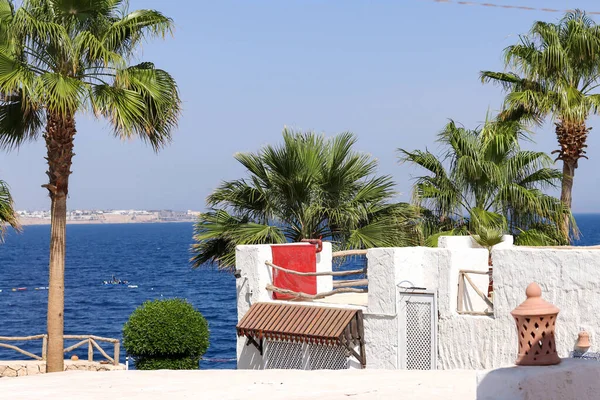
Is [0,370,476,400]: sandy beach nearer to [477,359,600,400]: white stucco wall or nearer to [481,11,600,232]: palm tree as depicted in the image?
[477,359,600,400]: white stucco wall

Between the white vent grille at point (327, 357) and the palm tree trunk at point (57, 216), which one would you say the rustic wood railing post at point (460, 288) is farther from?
the palm tree trunk at point (57, 216)

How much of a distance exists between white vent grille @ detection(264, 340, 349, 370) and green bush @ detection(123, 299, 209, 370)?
2490mm

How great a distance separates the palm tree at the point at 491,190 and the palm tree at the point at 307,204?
2.37ft

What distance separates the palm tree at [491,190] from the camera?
16.9 meters

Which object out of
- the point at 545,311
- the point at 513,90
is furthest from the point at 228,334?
the point at 545,311

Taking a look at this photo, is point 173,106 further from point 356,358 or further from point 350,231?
point 356,358

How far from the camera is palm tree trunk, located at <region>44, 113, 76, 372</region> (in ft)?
46.9

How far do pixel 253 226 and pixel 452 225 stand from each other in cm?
413

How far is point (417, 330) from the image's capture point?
1248 cm

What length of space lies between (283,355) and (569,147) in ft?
29.8

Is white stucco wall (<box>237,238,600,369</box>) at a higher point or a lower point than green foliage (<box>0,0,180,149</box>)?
lower

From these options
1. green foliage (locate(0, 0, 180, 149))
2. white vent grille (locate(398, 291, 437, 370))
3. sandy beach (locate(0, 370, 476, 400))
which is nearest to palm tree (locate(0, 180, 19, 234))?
green foliage (locate(0, 0, 180, 149))

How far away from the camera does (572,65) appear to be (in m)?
19.0

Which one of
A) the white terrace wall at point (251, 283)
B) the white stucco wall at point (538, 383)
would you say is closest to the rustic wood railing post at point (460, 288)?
the white terrace wall at point (251, 283)
